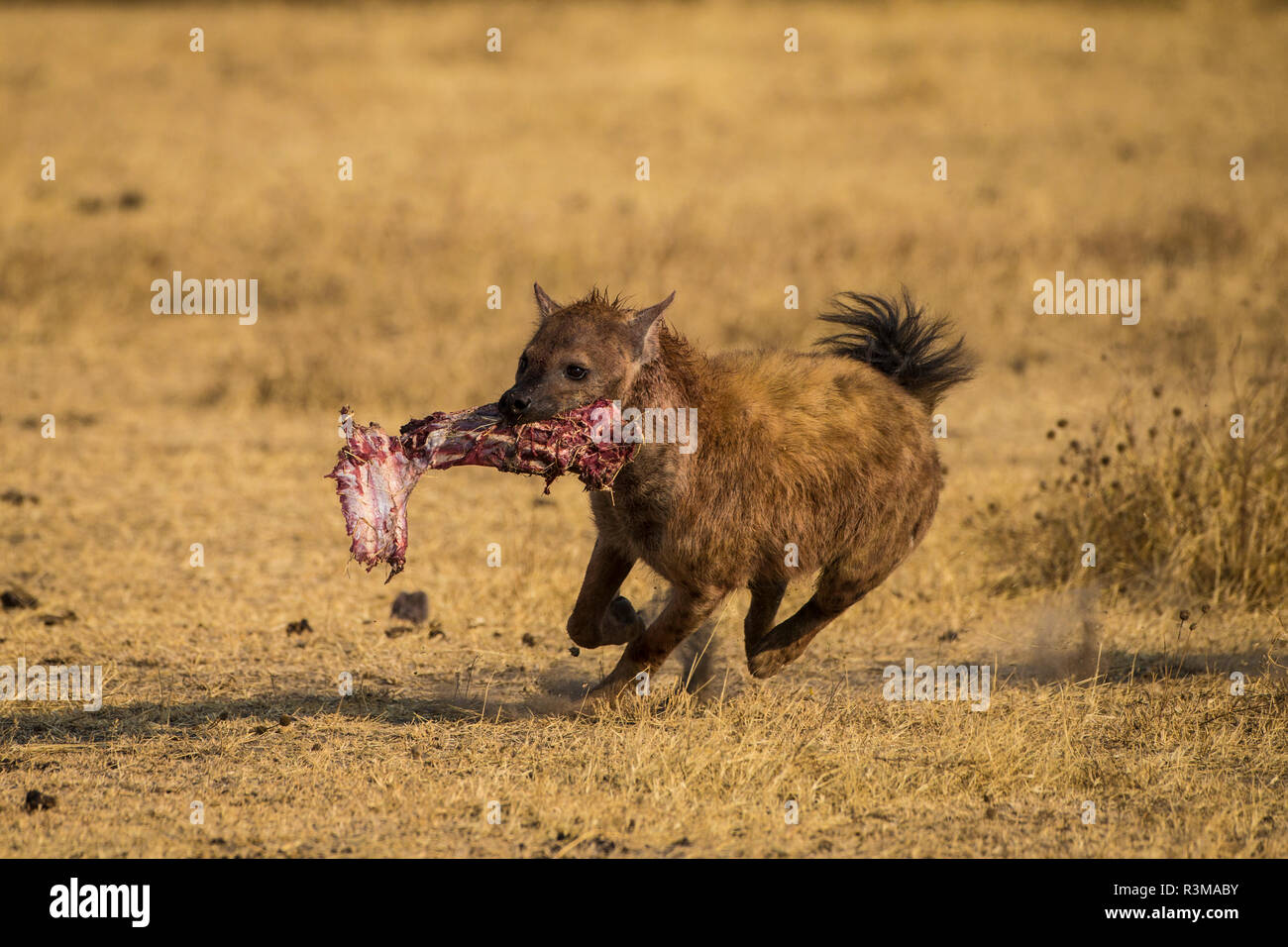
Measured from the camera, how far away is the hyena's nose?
5473 mm

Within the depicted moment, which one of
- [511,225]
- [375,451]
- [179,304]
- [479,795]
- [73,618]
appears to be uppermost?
[511,225]

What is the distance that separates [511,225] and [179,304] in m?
3.76

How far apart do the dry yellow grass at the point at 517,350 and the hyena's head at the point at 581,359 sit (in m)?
1.31

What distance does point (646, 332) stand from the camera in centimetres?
571

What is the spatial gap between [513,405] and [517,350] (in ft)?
26.7

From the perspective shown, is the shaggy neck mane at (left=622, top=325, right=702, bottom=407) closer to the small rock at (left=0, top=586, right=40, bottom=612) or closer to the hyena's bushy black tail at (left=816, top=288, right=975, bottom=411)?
the hyena's bushy black tail at (left=816, top=288, right=975, bottom=411)

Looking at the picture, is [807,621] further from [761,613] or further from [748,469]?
[748,469]

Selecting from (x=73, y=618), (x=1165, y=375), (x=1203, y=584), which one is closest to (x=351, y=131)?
(x=1165, y=375)

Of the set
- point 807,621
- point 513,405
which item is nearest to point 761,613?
point 807,621

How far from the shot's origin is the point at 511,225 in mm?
16328

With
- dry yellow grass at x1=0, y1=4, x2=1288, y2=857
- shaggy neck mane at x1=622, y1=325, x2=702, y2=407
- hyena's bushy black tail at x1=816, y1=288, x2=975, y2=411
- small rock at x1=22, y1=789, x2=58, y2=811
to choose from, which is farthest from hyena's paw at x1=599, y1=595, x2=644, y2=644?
small rock at x1=22, y1=789, x2=58, y2=811

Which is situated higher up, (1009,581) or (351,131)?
(351,131)

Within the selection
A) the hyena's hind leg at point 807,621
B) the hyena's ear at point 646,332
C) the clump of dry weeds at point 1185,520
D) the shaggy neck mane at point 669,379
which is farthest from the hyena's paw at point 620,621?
the clump of dry weeds at point 1185,520

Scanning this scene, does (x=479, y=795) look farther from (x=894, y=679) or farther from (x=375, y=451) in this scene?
(x=894, y=679)
